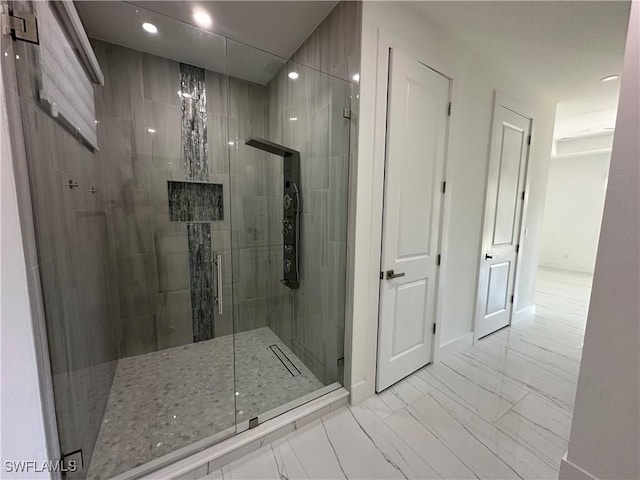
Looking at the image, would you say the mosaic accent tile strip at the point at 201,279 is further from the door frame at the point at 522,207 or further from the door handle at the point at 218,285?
the door frame at the point at 522,207

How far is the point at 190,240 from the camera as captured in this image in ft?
8.08

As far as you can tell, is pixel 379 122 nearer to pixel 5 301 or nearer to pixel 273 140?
pixel 273 140

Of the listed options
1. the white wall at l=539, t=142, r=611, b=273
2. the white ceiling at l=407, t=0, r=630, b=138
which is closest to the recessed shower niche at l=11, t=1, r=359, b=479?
the white ceiling at l=407, t=0, r=630, b=138

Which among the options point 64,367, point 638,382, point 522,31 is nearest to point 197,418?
point 64,367

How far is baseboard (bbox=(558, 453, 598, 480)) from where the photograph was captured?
113 centimetres

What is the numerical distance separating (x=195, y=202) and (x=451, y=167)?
2349mm

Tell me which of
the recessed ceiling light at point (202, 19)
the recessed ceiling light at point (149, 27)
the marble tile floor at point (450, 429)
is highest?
the recessed ceiling light at point (202, 19)

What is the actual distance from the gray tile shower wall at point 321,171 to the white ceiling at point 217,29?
0.48 ft

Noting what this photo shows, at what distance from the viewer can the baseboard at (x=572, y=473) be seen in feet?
3.70

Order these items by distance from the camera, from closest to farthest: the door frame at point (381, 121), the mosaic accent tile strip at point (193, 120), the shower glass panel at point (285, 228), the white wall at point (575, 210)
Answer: the door frame at point (381, 121) → the shower glass panel at point (285, 228) → the mosaic accent tile strip at point (193, 120) → the white wall at point (575, 210)

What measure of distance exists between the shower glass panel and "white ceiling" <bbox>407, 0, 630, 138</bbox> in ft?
3.34

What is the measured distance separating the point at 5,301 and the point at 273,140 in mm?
2010

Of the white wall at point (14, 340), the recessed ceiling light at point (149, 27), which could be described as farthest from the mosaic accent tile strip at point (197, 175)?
the white wall at point (14, 340)

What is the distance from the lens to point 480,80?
2264 mm
